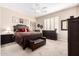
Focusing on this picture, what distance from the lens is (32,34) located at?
1758mm

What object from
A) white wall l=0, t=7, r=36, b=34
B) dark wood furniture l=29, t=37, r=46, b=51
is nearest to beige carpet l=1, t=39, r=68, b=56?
dark wood furniture l=29, t=37, r=46, b=51

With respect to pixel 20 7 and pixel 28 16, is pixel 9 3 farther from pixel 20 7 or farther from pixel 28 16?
pixel 28 16

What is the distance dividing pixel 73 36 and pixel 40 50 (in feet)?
2.24

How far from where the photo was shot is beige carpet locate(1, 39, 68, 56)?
1668 millimetres

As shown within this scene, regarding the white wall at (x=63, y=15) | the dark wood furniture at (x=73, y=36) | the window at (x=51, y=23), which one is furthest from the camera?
the window at (x=51, y=23)

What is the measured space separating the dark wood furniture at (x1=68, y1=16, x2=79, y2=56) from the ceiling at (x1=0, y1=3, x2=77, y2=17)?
36cm

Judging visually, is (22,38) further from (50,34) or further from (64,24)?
(64,24)

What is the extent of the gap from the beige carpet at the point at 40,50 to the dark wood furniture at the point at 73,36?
129 millimetres

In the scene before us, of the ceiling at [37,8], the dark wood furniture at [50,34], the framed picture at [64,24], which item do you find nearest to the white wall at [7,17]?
the ceiling at [37,8]

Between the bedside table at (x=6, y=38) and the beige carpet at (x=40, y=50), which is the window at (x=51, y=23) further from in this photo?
the bedside table at (x=6, y=38)

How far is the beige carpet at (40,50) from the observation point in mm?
1668

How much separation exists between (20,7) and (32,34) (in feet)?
1.95

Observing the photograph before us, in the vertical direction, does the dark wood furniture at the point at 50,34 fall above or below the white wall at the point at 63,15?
below

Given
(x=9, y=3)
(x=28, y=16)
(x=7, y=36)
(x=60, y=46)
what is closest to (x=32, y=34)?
(x=28, y=16)
